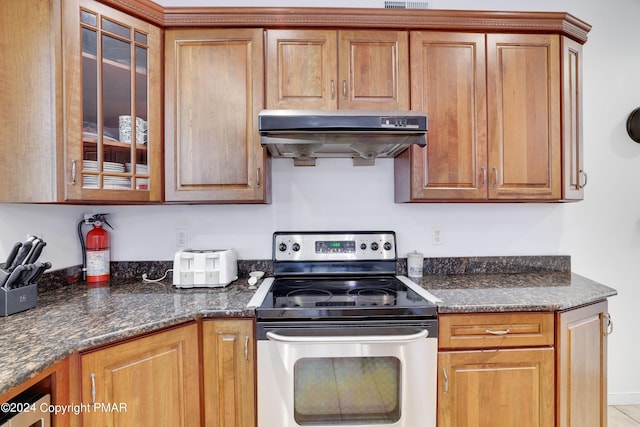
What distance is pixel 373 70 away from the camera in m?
1.68

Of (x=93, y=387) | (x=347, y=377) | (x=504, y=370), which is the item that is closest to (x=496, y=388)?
(x=504, y=370)

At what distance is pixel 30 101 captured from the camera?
1323 millimetres

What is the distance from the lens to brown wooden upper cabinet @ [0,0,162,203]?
1320 mm

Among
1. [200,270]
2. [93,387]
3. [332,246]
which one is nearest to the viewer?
[93,387]

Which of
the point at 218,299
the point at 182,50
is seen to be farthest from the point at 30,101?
the point at 218,299

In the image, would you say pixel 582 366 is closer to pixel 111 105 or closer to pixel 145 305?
pixel 145 305

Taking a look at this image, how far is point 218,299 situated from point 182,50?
1249mm

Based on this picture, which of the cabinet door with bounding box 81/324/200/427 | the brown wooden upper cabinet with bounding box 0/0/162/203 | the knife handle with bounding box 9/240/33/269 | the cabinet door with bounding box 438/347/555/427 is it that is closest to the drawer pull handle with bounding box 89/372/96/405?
the cabinet door with bounding box 81/324/200/427

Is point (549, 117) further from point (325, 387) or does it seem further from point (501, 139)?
point (325, 387)

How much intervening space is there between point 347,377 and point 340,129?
106 cm

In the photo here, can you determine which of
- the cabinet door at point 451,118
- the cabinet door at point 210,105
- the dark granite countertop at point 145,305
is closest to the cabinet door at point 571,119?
the cabinet door at point 451,118

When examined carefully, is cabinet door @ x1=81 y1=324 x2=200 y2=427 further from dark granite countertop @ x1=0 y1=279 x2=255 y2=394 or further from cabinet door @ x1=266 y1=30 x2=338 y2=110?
cabinet door @ x1=266 y1=30 x2=338 y2=110

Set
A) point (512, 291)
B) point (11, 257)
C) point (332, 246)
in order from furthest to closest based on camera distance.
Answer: point (332, 246) → point (512, 291) → point (11, 257)

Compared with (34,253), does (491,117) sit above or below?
above
